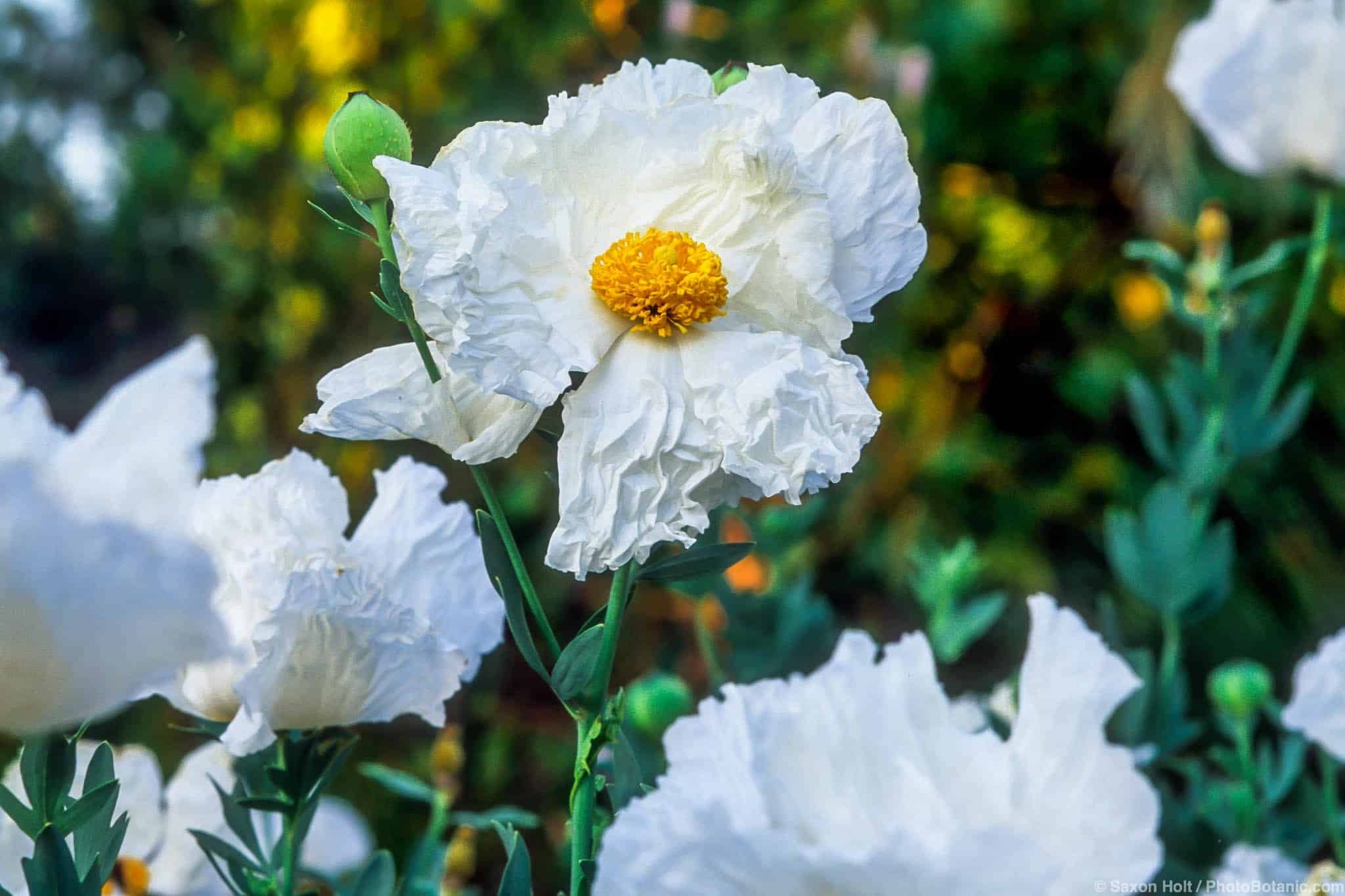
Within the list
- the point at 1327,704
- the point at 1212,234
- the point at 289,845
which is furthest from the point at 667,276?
the point at 1212,234

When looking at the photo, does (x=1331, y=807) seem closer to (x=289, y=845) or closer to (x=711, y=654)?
(x=711, y=654)

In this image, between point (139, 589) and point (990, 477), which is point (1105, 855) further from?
point (990, 477)

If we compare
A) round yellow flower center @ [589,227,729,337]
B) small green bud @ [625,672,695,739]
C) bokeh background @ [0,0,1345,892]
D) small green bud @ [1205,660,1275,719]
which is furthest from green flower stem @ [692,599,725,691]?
bokeh background @ [0,0,1345,892]

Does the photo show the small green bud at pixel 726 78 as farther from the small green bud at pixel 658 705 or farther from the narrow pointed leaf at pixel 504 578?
the small green bud at pixel 658 705

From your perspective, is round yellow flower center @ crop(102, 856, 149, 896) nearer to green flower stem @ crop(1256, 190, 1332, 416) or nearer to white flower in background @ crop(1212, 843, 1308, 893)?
white flower in background @ crop(1212, 843, 1308, 893)

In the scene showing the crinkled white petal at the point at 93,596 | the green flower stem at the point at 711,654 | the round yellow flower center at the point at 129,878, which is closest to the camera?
the crinkled white petal at the point at 93,596

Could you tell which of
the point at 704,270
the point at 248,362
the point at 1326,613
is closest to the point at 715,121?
the point at 704,270

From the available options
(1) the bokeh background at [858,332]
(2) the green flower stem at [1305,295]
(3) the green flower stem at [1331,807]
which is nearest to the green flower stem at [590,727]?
(3) the green flower stem at [1331,807]
